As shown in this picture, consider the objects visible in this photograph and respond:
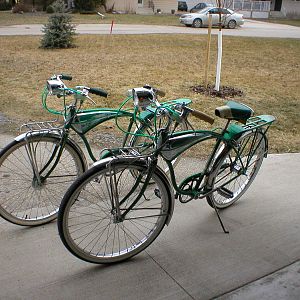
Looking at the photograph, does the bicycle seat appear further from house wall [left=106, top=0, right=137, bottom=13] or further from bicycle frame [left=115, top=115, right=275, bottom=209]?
house wall [left=106, top=0, right=137, bottom=13]

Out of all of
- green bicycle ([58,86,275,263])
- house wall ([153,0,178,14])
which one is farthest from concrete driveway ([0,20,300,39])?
house wall ([153,0,178,14])

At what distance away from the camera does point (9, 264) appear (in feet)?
9.13

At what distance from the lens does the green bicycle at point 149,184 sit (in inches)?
106

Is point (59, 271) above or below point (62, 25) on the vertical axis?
below

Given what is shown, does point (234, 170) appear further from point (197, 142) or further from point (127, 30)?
point (127, 30)

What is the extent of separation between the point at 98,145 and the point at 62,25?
934cm

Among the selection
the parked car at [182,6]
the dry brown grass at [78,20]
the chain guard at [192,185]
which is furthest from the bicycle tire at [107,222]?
the parked car at [182,6]

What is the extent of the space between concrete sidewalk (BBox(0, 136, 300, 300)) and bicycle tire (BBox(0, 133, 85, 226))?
14cm

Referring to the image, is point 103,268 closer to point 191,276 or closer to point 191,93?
point 191,276

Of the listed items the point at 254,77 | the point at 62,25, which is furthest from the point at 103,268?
the point at 62,25

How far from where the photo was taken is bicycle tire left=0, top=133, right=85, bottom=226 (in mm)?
3047

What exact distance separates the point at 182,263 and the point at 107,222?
0.72 meters

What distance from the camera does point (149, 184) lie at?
2.92 meters

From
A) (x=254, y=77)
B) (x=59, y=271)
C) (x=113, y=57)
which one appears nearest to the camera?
(x=59, y=271)
